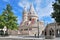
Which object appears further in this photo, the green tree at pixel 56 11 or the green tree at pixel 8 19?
the green tree at pixel 8 19

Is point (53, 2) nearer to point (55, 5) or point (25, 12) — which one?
point (55, 5)

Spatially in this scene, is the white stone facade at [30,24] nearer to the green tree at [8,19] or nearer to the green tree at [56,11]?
the green tree at [8,19]

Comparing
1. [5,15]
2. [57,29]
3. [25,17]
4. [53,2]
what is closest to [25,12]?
[25,17]

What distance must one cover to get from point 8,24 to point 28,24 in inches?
1838

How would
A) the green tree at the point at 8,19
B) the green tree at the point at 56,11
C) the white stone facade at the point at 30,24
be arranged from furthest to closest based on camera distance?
the white stone facade at the point at 30,24
the green tree at the point at 8,19
the green tree at the point at 56,11

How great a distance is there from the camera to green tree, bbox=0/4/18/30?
1896 inches

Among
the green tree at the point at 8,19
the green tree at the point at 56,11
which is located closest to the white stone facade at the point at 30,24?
the green tree at the point at 8,19

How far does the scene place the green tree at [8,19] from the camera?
4816cm

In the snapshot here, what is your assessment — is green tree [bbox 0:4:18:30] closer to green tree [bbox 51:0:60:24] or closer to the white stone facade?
green tree [bbox 51:0:60:24]

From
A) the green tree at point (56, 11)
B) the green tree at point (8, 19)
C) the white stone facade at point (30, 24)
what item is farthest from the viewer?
the white stone facade at point (30, 24)

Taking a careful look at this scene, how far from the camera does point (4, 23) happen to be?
48938 mm

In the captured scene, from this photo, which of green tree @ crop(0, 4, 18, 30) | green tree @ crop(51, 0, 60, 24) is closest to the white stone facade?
green tree @ crop(0, 4, 18, 30)

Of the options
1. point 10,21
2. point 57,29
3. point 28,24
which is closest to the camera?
point 10,21

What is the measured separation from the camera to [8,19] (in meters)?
48.7
